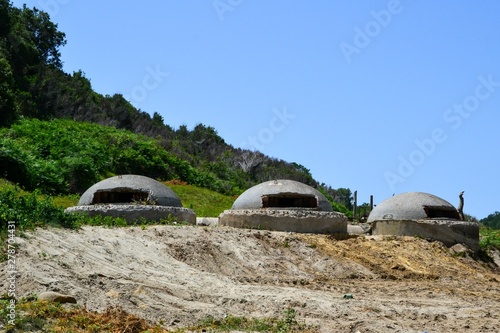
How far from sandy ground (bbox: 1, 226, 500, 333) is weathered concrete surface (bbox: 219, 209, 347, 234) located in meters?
0.74

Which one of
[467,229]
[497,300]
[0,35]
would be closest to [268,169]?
[0,35]

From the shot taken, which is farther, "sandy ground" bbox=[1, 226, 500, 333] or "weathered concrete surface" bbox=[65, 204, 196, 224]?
"weathered concrete surface" bbox=[65, 204, 196, 224]

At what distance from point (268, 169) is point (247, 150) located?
20.6 feet

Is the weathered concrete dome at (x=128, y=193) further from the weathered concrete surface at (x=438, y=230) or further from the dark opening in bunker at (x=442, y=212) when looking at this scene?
the dark opening in bunker at (x=442, y=212)

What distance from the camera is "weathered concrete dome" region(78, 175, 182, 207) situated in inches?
829

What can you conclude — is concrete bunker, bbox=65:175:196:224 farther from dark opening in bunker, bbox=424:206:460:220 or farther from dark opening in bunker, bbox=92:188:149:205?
dark opening in bunker, bbox=424:206:460:220

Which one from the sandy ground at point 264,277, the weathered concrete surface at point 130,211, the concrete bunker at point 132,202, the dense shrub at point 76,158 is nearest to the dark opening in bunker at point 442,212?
the sandy ground at point 264,277

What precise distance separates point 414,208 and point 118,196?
1006 cm

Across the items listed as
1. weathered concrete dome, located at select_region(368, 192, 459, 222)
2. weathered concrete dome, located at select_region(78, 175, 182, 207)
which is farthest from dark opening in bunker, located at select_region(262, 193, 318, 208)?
weathered concrete dome, located at select_region(368, 192, 459, 222)

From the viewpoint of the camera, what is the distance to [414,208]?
79.0 ft

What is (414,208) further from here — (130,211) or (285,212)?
(130,211)

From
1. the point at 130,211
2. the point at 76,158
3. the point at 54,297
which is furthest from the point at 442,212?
the point at 54,297

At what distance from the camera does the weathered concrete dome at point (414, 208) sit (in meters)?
24.0

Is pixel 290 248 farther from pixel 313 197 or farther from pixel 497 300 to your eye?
pixel 497 300
